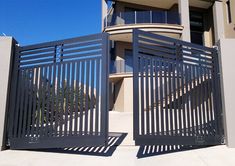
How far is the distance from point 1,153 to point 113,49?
14.0m

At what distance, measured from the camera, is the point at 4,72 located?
548cm

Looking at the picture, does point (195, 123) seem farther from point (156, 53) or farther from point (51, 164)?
point (51, 164)

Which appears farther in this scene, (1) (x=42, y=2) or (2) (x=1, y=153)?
(1) (x=42, y=2)

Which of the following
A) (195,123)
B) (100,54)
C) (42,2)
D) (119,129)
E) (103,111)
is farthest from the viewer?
(42,2)

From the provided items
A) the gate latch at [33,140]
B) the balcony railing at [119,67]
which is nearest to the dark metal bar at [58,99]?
the gate latch at [33,140]

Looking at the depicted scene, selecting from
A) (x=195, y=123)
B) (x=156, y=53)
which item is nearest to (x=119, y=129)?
(x=195, y=123)

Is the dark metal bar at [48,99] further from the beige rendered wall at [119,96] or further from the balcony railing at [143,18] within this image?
the balcony railing at [143,18]

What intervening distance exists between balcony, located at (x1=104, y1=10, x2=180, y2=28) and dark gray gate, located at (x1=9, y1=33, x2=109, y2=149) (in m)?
11.8

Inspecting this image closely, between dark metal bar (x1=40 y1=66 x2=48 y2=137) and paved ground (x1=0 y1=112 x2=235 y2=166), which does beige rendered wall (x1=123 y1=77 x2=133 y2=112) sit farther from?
dark metal bar (x1=40 y1=66 x2=48 y2=137)

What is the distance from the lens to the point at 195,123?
17.8ft

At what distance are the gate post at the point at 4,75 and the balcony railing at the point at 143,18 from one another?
11.7 meters

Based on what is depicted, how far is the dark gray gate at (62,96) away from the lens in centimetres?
482

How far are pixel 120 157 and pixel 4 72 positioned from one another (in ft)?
11.5

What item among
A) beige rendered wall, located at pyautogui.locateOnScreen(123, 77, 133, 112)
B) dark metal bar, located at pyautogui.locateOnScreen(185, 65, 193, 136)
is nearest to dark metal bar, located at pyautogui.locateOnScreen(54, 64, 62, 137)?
dark metal bar, located at pyautogui.locateOnScreen(185, 65, 193, 136)
